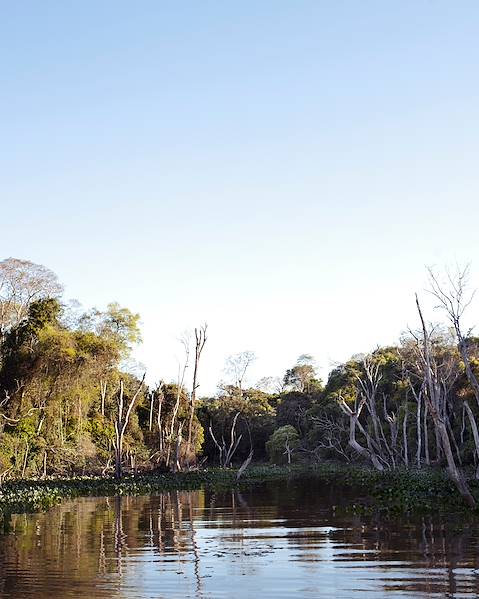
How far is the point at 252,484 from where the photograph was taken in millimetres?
34531

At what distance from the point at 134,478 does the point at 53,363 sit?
251 inches

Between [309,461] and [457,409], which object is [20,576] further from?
[309,461]

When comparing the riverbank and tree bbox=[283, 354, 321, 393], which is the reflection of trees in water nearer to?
the riverbank

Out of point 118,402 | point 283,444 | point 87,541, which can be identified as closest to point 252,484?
point 118,402

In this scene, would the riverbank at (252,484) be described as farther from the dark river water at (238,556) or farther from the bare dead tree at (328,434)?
the bare dead tree at (328,434)

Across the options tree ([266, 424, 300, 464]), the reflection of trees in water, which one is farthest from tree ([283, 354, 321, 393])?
the reflection of trees in water

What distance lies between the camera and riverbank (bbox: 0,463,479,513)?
19234 millimetres

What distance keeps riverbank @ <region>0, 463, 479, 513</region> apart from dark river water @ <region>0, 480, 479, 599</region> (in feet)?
6.92

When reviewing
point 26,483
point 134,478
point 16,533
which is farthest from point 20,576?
point 134,478

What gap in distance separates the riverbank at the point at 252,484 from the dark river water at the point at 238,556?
2108 mm

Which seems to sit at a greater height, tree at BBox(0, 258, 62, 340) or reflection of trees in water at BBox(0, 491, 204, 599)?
tree at BBox(0, 258, 62, 340)

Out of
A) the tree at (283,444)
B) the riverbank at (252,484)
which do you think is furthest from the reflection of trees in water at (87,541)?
the tree at (283,444)

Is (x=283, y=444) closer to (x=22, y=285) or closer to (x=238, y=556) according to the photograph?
(x=22, y=285)

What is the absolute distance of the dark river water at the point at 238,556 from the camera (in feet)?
28.8
